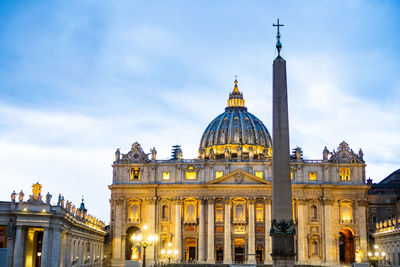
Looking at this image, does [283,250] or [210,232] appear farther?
[210,232]

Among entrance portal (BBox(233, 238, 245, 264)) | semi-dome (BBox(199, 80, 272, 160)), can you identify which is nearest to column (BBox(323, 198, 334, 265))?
entrance portal (BBox(233, 238, 245, 264))

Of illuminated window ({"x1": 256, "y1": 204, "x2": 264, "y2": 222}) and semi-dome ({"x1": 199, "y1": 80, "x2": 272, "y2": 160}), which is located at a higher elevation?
semi-dome ({"x1": 199, "y1": 80, "x2": 272, "y2": 160})

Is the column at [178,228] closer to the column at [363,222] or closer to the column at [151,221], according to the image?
the column at [151,221]

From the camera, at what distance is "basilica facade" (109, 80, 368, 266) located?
92000 millimetres

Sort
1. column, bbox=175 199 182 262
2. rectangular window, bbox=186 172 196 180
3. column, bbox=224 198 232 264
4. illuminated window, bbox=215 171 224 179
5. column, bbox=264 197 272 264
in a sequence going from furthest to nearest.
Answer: rectangular window, bbox=186 172 196 180, illuminated window, bbox=215 171 224 179, column, bbox=175 199 182 262, column, bbox=224 198 232 264, column, bbox=264 197 272 264

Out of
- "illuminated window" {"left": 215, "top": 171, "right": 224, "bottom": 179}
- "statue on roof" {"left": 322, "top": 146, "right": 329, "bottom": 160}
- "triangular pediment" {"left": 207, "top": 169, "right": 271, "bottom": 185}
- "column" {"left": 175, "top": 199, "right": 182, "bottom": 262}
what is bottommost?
"column" {"left": 175, "top": 199, "right": 182, "bottom": 262}

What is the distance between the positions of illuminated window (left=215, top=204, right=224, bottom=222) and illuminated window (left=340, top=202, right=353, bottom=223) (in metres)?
18.9

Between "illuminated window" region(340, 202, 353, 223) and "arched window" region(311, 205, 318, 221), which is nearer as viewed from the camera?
"illuminated window" region(340, 202, 353, 223)

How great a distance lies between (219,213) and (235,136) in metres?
29.6

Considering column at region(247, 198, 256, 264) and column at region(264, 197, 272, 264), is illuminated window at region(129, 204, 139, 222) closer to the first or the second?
column at region(247, 198, 256, 264)

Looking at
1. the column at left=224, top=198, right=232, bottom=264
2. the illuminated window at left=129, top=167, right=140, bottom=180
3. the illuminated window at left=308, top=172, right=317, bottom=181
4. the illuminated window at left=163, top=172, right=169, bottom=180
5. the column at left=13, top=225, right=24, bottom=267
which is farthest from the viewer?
the illuminated window at left=129, top=167, right=140, bottom=180

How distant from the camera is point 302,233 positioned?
91.2 m

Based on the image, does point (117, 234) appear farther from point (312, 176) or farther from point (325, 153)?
point (325, 153)

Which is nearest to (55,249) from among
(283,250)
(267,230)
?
(283,250)
